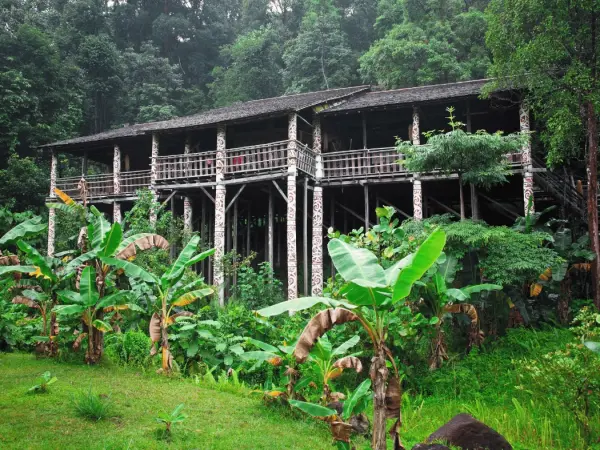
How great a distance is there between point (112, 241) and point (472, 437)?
5.05 m

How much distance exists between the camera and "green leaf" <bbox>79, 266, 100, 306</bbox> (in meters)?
7.19

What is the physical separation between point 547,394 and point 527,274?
3150mm

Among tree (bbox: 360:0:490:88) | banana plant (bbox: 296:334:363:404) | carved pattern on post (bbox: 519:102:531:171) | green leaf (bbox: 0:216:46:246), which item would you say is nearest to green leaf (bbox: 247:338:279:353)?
banana plant (bbox: 296:334:363:404)

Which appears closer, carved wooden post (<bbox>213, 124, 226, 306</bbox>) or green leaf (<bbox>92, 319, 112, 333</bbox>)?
green leaf (<bbox>92, 319, 112, 333</bbox>)

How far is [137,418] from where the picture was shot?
5512 millimetres

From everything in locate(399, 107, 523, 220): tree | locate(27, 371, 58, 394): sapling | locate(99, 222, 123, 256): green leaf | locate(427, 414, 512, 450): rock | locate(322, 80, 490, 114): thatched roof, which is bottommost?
locate(427, 414, 512, 450): rock

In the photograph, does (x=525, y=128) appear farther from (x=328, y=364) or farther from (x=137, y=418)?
(x=137, y=418)

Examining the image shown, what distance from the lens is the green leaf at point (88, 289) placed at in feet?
23.6

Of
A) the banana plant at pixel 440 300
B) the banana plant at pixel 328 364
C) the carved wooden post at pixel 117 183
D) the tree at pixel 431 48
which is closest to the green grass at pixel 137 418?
the banana plant at pixel 328 364

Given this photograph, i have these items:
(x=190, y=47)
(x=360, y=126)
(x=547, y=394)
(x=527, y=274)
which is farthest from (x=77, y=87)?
(x=547, y=394)

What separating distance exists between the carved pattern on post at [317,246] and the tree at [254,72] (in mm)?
19152

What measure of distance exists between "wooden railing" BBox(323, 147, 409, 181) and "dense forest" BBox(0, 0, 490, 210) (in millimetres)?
10137

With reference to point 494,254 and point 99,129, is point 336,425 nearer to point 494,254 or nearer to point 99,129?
point 494,254

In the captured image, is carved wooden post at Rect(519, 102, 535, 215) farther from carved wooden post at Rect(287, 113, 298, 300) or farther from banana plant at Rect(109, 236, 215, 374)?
banana plant at Rect(109, 236, 215, 374)
